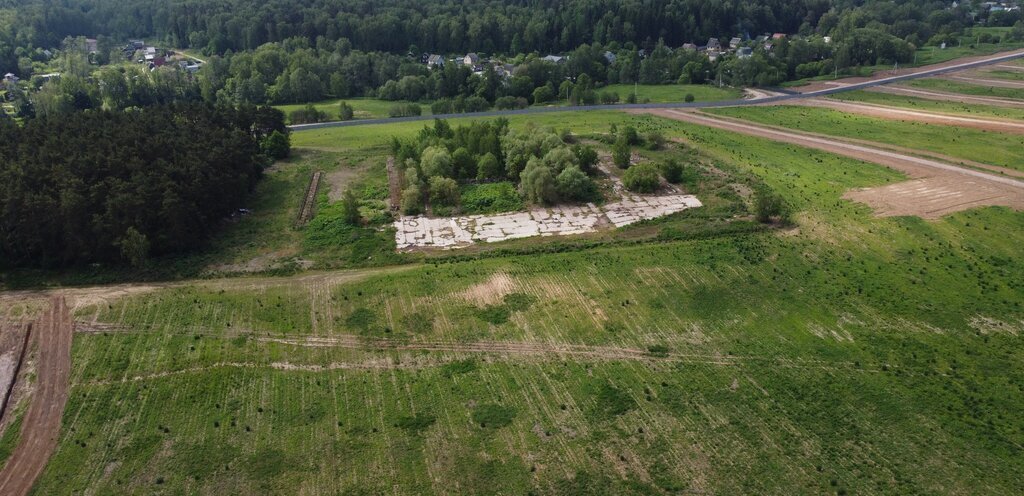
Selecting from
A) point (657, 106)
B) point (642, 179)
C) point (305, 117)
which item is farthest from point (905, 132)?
point (305, 117)

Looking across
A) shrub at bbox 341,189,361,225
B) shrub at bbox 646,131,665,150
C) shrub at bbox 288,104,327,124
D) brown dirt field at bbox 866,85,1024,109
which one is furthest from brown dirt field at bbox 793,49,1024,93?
shrub at bbox 341,189,361,225

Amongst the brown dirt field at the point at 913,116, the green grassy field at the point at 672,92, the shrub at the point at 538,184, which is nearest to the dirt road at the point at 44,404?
the shrub at the point at 538,184

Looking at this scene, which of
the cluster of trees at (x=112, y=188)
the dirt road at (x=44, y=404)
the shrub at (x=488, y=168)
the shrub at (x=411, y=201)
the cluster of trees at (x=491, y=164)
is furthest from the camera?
the shrub at (x=488, y=168)

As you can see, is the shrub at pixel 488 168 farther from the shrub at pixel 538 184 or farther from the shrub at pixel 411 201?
the shrub at pixel 411 201

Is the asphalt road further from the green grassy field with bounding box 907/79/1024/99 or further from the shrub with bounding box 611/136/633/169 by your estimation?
the shrub with bounding box 611/136/633/169

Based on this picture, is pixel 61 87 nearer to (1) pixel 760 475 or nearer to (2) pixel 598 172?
(2) pixel 598 172

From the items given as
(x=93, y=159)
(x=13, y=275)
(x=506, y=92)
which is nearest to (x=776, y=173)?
(x=506, y=92)

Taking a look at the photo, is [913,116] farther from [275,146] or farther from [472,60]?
[275,146]
